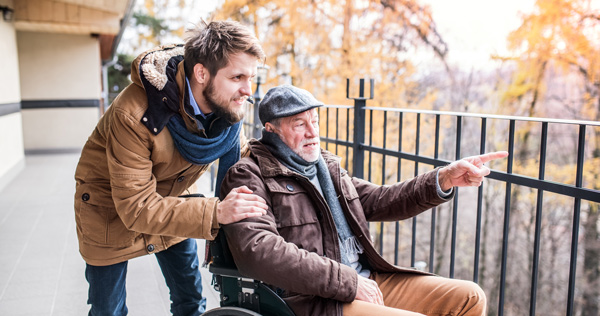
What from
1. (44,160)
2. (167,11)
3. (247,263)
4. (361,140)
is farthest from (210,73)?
(167,11)

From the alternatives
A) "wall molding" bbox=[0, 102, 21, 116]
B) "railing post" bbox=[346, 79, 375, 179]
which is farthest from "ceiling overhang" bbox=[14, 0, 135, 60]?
"railing post" bbox=[346, 79, 375, 179]

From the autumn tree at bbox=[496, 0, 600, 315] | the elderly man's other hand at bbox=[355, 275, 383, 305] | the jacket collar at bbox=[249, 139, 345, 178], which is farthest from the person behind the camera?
the autumn tree at bbox=[496, 0, 600, 315]

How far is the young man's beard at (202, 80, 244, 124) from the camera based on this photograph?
1462mm

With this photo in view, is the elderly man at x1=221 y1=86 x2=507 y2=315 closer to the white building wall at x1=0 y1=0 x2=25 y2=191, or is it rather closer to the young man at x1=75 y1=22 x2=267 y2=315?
the young man at x1=75 y1=22 x2=267 y2=315

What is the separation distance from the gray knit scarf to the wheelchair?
0.29 meters

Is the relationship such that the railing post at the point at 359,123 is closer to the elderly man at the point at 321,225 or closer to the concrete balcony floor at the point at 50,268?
the elderly man at the point at 321,225

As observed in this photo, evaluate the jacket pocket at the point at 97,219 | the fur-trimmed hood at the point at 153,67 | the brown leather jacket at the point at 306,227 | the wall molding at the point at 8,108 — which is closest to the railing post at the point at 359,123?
the brown leather jacket at the point at 306,227

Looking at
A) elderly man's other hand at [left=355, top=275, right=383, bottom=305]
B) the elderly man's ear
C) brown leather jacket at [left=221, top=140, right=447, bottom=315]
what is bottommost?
elderly man's other hand at [left=355, top=275, right=383, bottom=305]

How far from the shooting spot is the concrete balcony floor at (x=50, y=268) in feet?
8.46

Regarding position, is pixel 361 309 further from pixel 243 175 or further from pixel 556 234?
pixel 556 234

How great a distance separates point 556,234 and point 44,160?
9593 millimetres

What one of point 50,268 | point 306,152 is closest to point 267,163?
point 306,152

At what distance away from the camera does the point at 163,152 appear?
1.48m

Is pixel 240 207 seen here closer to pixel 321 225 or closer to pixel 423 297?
pixel 321 225
